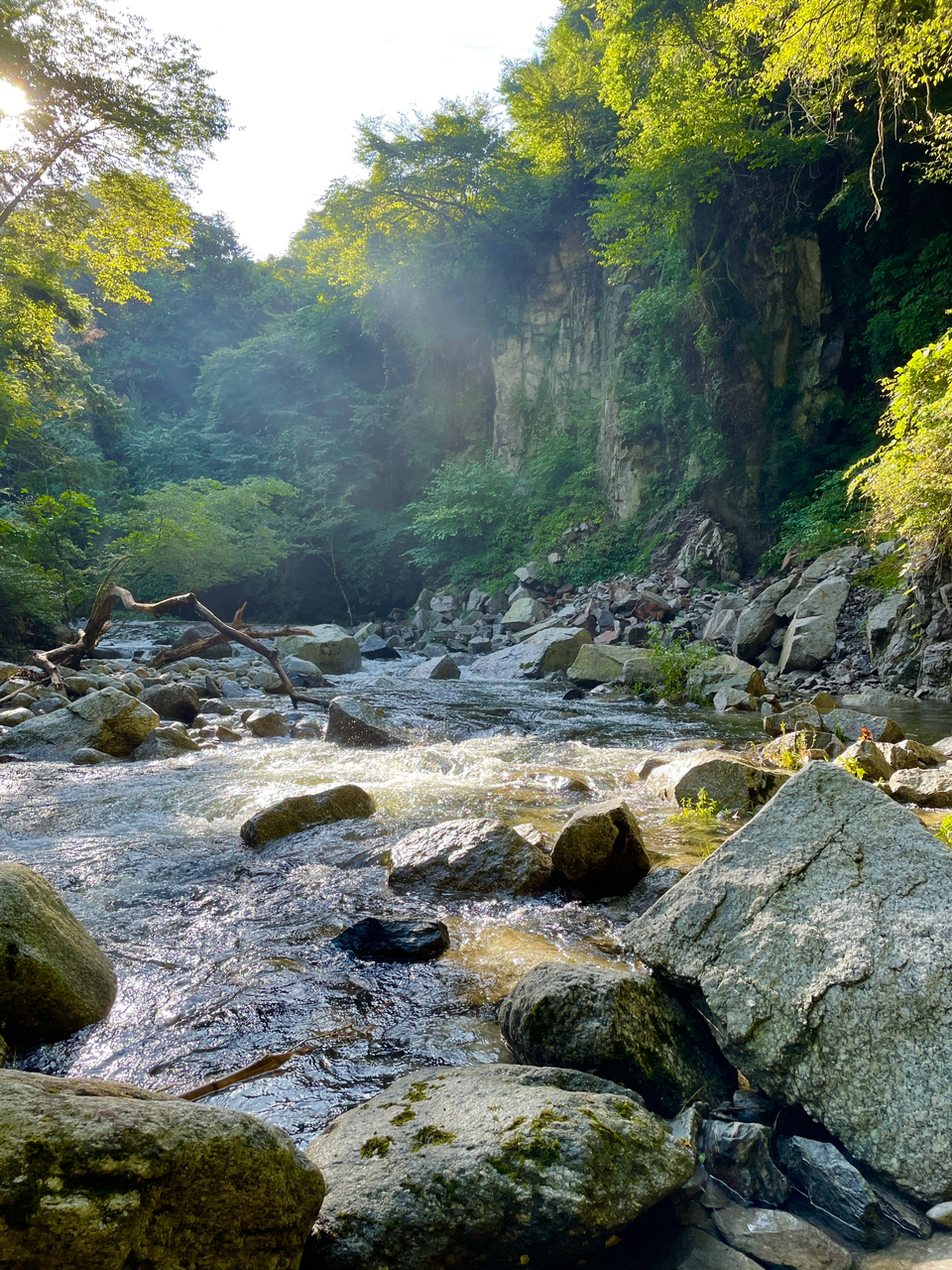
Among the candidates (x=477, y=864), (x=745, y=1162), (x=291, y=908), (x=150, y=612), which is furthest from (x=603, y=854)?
(x=150, y=612)

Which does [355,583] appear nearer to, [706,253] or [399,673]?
[399,673]

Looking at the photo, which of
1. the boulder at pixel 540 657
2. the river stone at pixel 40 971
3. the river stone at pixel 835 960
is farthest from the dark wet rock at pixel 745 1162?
the boulder at pixel 540 657

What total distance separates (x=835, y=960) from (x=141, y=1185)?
66.7 inches

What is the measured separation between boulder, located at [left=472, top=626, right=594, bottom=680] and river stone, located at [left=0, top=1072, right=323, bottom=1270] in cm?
1066

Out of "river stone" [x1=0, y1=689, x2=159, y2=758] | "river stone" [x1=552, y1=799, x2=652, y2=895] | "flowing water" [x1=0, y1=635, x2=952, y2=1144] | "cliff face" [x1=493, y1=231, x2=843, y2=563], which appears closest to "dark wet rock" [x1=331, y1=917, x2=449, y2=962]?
"flowing water" [x1=0, y1=635, x2=952, y2=1144]

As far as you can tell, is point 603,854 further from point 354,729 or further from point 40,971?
point 354,729

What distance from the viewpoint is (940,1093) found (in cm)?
159

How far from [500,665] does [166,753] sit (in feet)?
23.8

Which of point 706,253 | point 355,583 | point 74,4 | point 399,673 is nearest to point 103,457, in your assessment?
point 355,583

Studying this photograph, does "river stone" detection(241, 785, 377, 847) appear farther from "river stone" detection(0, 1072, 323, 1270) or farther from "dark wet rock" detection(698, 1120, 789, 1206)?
"dark wet rock" detection(698, 1120, 789, 1206)

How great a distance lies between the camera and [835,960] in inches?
71.9

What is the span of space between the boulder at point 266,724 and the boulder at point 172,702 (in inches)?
35.7

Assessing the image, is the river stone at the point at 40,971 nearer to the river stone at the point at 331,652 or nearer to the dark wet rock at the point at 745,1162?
the dark wet rock at the point at 745,1162

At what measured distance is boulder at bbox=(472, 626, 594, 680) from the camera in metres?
12.1
